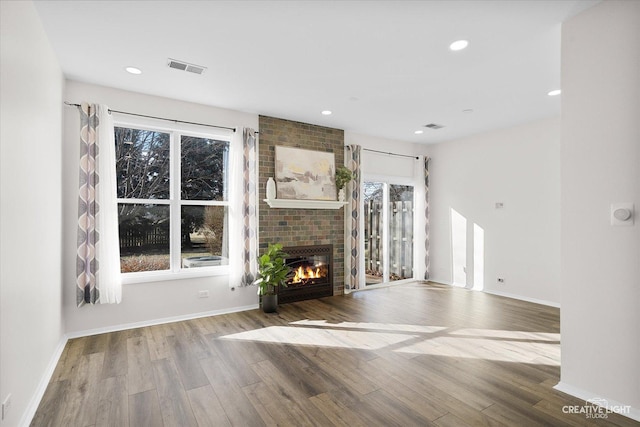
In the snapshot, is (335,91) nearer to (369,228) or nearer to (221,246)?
(221,246)

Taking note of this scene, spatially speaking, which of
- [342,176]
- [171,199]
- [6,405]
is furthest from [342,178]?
[6,405]

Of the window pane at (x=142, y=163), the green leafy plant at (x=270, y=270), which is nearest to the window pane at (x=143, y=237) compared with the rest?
the window pane at (x=142, y=163)

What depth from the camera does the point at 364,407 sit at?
2.24 meters

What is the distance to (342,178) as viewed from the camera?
533 centimetres

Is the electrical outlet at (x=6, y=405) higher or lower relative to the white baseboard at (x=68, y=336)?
higher

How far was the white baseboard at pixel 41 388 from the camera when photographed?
2.10m

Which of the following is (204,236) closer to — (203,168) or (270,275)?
(203,168)

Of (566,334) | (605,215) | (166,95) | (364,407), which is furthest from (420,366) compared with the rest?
(166,95)

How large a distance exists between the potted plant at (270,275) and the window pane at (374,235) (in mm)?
2216

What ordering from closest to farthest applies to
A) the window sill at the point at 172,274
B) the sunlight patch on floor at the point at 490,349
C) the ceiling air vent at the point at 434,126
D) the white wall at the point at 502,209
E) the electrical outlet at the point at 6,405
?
the electrical outlet at the point at 6,405, the sunlight patch on floor at the point at 490,349, the window sill at the point at 172,274, the white wall at the point at 502,209, the ceiling air vent at the point at 434,126

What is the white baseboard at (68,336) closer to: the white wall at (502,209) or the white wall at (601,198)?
the white wall at (601,198)

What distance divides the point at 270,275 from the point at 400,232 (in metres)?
3.22

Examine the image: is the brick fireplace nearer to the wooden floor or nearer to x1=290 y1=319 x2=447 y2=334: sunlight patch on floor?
x1=290 y1=319 x2=447 y2=334: sunlight patch on floor

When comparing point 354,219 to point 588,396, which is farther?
point 354,219
